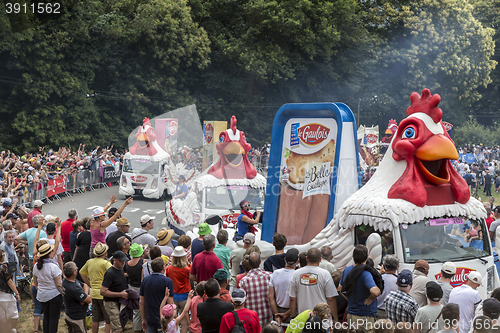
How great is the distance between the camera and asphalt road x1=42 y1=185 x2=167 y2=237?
640 inches

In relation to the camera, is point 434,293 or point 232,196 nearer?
point 434,293

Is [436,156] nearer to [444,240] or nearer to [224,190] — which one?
[444,240]

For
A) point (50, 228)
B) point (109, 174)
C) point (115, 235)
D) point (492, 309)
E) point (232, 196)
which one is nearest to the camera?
point (492, 309)

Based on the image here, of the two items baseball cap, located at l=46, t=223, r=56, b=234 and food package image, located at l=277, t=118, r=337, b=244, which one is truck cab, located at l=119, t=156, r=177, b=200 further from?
baseball cap, located at l=46, t=223, r=56, b=234

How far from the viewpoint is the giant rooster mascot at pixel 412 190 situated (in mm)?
6500

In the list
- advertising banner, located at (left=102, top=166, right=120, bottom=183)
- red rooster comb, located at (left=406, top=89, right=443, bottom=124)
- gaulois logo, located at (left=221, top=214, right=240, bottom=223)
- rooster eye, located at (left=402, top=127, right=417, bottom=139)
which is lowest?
advertising banner, located at (left=102, top=166, right=120, bottom=183)

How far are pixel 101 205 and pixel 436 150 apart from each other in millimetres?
14681

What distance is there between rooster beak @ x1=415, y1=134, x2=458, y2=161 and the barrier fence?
12803mm

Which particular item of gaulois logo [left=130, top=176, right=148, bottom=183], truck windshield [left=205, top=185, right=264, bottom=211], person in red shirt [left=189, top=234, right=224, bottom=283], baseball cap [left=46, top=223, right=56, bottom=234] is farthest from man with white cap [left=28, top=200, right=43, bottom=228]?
gaulois logo [left=130, top=176, right=148, bottom=183]

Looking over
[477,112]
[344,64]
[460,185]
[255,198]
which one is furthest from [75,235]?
[477,112]

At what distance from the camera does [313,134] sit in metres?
8.45

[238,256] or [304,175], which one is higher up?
[304,175]

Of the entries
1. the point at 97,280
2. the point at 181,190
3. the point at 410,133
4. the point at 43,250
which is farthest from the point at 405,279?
the point at 181,190

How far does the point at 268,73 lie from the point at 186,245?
29445mm
